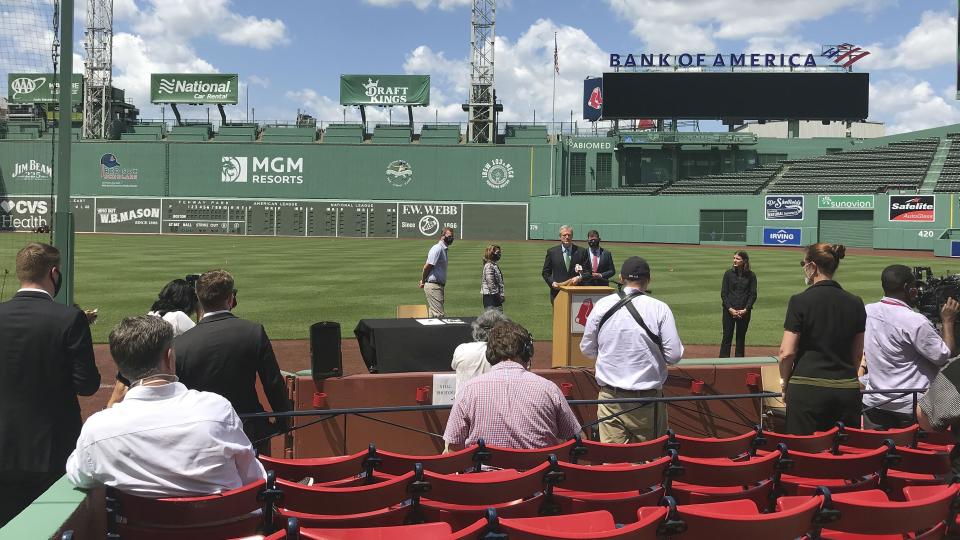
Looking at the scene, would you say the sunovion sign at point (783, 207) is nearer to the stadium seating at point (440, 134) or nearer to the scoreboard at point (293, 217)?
the scoreboard at point (293, 217)

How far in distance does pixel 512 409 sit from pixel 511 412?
0.07ft

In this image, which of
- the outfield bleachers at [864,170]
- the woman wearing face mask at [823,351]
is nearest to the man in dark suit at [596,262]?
the woman wearing face mask at [823,351]

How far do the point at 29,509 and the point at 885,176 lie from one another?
2365 inches

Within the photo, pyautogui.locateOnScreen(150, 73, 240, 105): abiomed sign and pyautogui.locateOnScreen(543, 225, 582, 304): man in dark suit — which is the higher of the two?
pyautogui.locateOnScreen(150, 73, 240, 105): abiomed sign

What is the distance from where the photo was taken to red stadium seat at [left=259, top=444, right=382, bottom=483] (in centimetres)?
446

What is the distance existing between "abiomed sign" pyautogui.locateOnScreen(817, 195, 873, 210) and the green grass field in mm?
15676

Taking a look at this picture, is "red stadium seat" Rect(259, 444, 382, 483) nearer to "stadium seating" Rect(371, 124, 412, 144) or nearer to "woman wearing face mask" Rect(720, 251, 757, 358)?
"woman wearing face mask" Rect(720, 251, 757, 358)

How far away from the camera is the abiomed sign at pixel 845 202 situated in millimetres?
49625

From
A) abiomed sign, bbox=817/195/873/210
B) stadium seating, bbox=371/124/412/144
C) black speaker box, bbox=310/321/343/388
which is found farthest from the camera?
stadium seating, bbox=371/124/412/144

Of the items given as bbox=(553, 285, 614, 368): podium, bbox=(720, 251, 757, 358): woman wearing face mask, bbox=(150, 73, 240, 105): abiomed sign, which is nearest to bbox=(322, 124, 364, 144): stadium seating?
bbox=(150, 73, 240, 105): abiomed sign

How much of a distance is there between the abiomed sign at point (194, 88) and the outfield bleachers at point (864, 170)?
50.0 meters

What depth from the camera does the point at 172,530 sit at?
133 inches

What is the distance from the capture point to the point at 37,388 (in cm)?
448

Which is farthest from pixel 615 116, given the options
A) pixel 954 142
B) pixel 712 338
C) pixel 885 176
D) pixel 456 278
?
pixel 712 338
